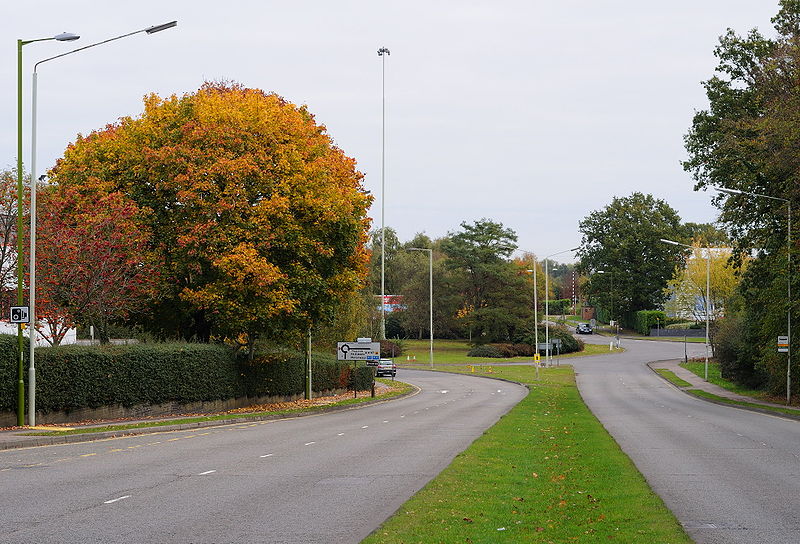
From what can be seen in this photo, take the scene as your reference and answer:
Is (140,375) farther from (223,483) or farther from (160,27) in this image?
(223,483)

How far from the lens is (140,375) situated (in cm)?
2967

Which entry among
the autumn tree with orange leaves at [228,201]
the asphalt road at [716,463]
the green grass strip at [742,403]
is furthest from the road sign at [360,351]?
the green grass strip at [742,403]

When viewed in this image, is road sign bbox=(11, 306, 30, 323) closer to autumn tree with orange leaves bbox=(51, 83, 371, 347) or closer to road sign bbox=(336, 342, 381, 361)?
autumn tree with orange leaves bbox=(51, 83, 371, 347)

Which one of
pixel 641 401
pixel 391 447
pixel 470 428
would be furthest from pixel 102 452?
pixel 641 401

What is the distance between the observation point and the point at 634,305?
132000mm

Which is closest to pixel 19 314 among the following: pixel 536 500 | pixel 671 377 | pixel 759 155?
pixel 536 500

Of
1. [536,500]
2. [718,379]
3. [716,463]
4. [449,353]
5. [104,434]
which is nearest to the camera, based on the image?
[536,500]

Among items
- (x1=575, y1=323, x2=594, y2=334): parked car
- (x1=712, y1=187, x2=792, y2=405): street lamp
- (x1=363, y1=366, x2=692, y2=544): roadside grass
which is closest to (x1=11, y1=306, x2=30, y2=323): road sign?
(x1=363, y1=366, x2=692, y2=544): roadside grass

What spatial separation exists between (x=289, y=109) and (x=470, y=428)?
16.5 meters

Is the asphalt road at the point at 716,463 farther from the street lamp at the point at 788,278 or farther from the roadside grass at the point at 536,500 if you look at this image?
the street lamp at the point at 788,278

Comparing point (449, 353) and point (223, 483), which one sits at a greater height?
point (223, 483)

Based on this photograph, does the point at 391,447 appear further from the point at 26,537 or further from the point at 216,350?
the point at 216,350

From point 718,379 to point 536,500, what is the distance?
5648 cm

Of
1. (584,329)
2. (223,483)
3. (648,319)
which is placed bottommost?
(223,483)
